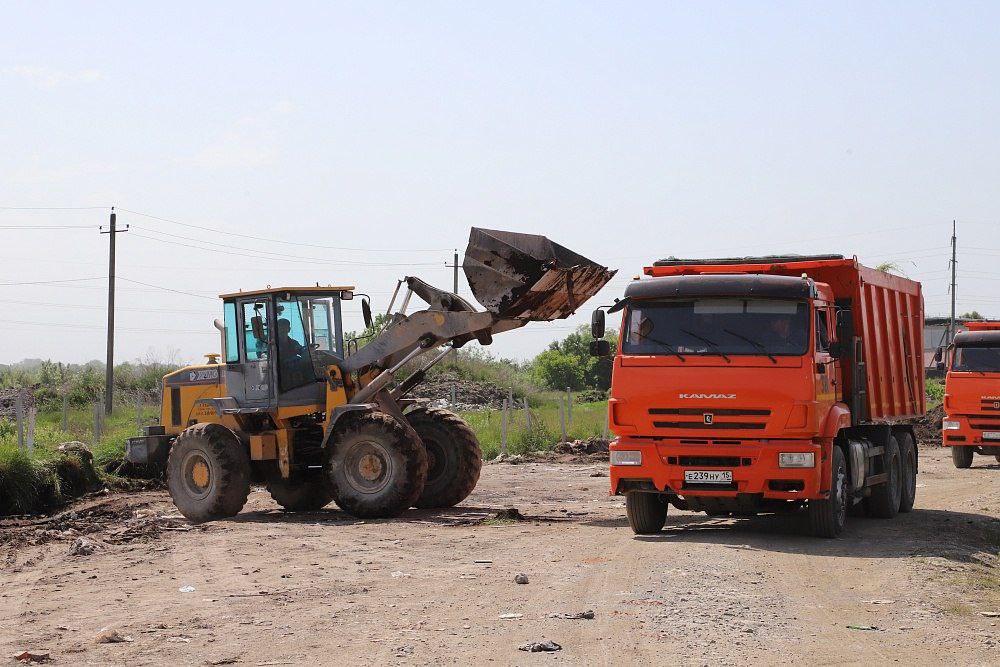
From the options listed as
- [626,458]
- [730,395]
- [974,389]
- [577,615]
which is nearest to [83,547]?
[626,458]

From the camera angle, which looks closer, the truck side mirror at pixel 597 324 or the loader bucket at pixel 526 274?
the truck side mirror at pixel 597 324

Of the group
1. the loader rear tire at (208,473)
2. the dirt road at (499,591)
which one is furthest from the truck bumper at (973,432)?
the loader rear tire at (208,473)

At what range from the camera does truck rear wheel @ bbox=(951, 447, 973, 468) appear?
27.5m

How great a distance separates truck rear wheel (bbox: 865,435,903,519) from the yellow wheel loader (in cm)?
456

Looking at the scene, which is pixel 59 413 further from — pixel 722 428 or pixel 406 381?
pixel 722 428

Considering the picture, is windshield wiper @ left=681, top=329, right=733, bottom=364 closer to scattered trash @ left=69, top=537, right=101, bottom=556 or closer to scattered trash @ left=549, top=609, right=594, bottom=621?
scattered trash @ left=549, top=609, right=594, bottom=621

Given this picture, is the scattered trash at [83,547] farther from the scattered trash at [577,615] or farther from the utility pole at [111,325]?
the utility pole at [111,325]

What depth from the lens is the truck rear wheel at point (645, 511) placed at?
14750 mm

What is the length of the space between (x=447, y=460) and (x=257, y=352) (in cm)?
319

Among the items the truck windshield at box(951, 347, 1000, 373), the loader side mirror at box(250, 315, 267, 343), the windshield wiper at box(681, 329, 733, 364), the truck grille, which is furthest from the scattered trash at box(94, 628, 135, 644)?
the truck windshield at box(951, 347, 1000, 373)

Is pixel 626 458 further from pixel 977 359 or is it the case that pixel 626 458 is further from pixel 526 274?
pixel 977 359

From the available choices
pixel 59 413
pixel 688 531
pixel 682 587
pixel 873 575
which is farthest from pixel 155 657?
pixel 59 413

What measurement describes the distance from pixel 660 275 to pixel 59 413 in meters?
31.8

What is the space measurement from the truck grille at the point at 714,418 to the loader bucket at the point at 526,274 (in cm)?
365
